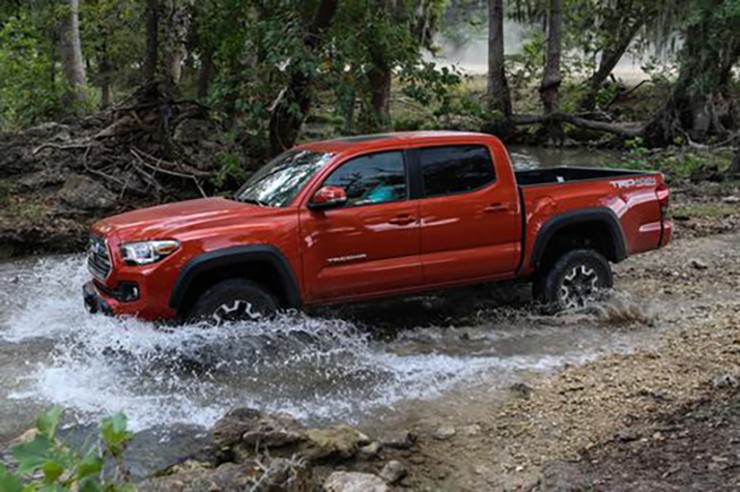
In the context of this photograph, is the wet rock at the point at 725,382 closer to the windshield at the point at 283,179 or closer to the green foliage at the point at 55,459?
the windshield at the point at 283,179

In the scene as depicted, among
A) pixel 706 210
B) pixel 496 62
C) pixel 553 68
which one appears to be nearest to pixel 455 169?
pixel 706 210

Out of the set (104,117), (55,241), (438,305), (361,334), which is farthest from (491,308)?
(104,117)

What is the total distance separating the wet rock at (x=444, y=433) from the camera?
17.9 ft

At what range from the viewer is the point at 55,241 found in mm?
12883

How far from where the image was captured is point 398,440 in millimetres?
5367

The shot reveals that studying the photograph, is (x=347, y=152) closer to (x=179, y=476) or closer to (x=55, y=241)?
(x=179, y=476)

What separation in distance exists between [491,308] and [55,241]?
25.6 ft

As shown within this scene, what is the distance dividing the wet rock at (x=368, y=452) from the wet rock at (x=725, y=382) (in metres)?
2.73

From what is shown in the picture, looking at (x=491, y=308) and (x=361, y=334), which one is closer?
(x=361, y=334)

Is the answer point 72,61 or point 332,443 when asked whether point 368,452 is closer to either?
point 332,443

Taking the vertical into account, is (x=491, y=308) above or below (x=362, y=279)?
below

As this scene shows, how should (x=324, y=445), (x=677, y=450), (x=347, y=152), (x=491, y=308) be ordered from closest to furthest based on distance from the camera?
(x=677, y=450) → (x=324, y=445) → (x=347, y=152) → (x=491, y=308)

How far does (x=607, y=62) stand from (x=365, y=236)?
85.5ft

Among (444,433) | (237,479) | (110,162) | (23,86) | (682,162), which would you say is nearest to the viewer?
(237,479)
